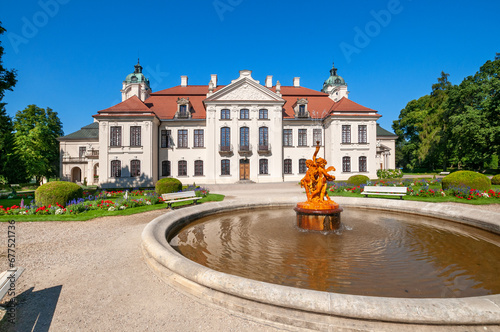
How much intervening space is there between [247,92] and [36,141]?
28.6m

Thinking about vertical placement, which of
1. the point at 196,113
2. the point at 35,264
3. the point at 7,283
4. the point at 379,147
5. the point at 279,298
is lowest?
the point at 35,264

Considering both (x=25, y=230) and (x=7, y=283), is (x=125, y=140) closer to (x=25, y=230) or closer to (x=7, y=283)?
(x=25, y=230)

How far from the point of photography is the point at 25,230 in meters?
8.15

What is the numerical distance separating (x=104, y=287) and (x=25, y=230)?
6.49 metres

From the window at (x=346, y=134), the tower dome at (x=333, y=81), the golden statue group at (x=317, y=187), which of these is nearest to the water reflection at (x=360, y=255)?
the golden statue group at (x=317, y=187)

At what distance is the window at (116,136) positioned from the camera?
27750 mm

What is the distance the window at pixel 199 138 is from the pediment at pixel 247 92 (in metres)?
4.83

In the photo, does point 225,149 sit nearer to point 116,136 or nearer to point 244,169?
point 244,169

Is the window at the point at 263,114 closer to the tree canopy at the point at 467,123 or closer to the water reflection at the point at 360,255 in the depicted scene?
the water reflection at the point at 360,255

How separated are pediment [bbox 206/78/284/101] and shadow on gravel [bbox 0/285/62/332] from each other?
2764cm

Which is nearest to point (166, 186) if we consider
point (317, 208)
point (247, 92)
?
point (317, 208)

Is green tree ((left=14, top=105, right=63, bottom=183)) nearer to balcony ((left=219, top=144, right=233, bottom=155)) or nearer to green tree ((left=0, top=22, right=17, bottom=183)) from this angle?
green tree ((left=0, top=22, right=17, bottom=183))

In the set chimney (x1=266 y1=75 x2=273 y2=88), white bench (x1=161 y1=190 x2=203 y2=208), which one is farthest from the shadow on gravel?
chimney (x1=266 y1=75 x2=273 y2=88)

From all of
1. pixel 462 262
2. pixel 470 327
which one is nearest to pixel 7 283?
pixel 470 327
